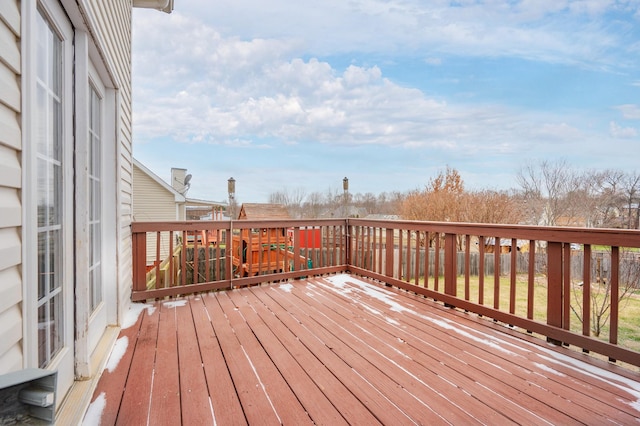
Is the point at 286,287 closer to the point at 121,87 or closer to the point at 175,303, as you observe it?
the point at 175,303

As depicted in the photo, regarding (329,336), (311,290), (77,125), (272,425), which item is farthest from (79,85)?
(311,290)

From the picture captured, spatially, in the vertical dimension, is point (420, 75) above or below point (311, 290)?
above

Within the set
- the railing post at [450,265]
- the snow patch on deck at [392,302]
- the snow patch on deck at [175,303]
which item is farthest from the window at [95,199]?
the railing post at [450,265]

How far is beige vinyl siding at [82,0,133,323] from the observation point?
2.10 m

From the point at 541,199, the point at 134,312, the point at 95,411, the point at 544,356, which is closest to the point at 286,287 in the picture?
the point at 134,312

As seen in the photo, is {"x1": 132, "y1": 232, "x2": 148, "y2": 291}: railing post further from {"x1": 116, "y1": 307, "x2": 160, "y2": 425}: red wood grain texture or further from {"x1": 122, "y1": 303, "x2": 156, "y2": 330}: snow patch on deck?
{"x1": 116, "y1": 307, "x2": 160, "y2": 425}: red wood grain texture

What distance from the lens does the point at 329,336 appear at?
256 cm

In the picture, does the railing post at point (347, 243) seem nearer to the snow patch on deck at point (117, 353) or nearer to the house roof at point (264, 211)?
the snow patch on deck at point (117, 353)

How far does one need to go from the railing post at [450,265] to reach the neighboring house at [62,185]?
3060 millimetres

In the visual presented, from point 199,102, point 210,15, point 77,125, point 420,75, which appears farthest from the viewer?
point 199,102

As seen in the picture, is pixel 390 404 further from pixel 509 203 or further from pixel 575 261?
pixel 509 203

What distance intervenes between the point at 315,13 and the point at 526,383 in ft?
22.5

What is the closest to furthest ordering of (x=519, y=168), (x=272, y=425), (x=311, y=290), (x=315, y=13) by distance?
1. (x=272, y=425)
2. (x=311, y=290)
3. (x=315, y=13)
4. (x=519, y=168)

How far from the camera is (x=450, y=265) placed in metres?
3.30
